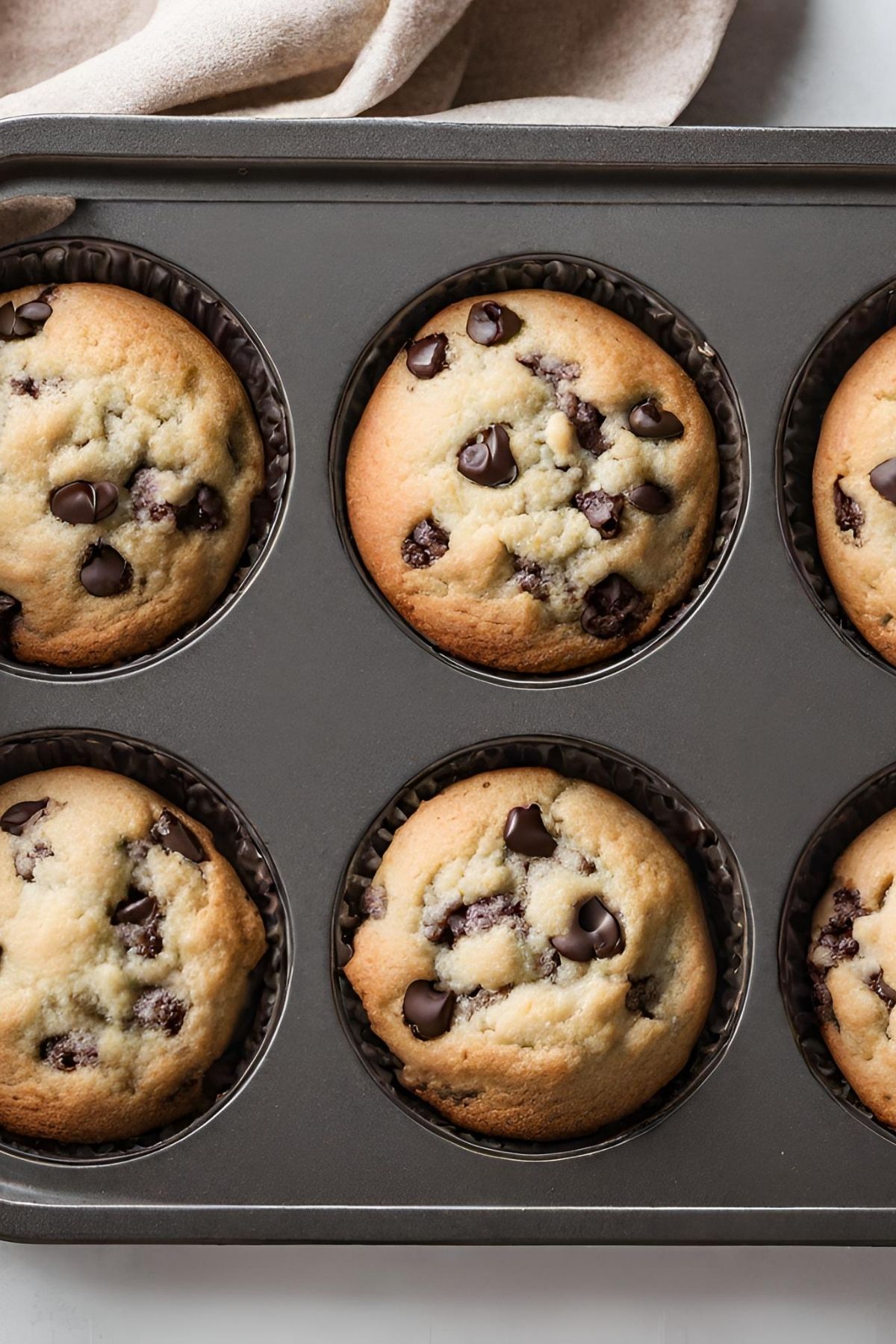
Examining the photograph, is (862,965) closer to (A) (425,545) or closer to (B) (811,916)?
(B) (811,916)

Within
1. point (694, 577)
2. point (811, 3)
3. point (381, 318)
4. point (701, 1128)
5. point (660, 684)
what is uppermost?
point (811, 3)

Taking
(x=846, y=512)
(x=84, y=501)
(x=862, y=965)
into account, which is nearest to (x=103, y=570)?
(x=84, y=501)

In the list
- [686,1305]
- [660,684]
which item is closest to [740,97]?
[660,684]

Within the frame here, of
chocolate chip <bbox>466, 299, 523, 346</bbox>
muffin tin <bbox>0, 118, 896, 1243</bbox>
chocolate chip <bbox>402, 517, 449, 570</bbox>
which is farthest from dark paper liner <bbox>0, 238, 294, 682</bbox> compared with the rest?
chocolate chip <bbox>466, 299, 523, 346</bbox>

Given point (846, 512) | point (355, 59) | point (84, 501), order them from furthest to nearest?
point (355, 59) < point (846, 512) < point (84, 501)

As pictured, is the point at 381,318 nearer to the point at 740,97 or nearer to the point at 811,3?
the point at 740,97

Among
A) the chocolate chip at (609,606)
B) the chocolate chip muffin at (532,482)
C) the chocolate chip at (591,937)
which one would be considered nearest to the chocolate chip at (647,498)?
the chocolate chip muffin at (532,482)

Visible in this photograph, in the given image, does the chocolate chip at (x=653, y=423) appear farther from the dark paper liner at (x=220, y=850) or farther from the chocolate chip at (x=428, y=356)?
the dark paper liner at (x=220, y=850)
